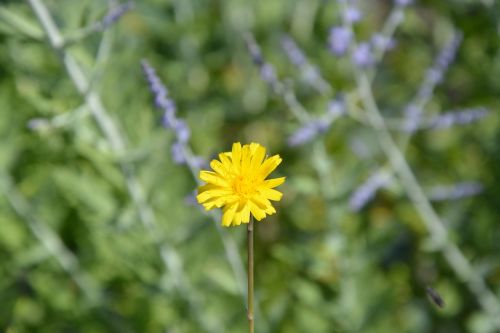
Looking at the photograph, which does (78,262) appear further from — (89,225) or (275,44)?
(275,44)

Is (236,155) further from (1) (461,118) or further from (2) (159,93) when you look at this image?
(1) (461,118)

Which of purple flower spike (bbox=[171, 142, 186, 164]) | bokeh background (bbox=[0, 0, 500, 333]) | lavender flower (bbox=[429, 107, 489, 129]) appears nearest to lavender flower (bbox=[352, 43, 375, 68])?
bokeh background (bbox=[0, 0, 500, 333])

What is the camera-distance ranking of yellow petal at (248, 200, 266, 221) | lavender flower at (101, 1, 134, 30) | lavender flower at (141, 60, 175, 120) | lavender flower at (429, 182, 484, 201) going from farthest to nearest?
lavender flower at (429, 182, 484, 201) → lavender flower at (101, 1, 134, 30) → lavender flower at (141, 60, 175, 120) → yellow petal at (248, 200, 266, 221)

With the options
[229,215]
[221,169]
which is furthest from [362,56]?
[229,215]

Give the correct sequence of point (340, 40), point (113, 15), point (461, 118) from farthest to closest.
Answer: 1. point (461, 118)
2. point (340, 40)
3. point (113, 15)

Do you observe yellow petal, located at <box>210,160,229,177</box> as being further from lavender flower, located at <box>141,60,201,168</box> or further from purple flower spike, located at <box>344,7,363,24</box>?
purple flower spike, located at <box>344,7,363,24</box>

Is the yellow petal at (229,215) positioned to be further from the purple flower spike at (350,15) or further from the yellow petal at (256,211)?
the purple flower spike at (350,15)

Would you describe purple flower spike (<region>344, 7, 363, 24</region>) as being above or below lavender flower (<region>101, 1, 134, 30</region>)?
above
